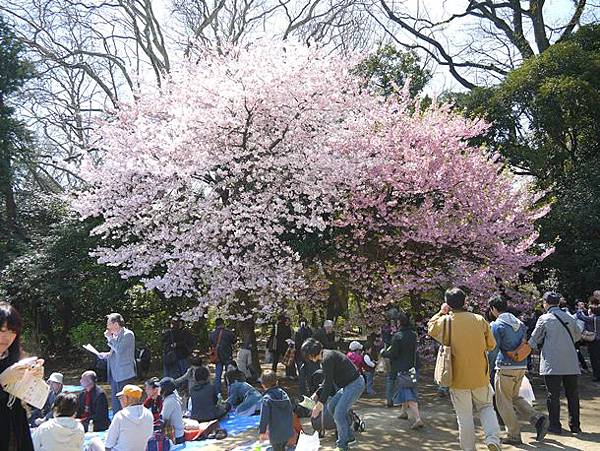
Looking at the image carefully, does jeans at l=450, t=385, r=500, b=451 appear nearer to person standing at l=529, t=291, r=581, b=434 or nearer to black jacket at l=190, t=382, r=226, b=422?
person standing at l=529, t=291, r=581, b=434

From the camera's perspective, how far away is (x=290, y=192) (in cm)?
1002

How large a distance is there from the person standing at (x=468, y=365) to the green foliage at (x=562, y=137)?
815 centimetres

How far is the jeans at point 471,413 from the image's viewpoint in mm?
5066

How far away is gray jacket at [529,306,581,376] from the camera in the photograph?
607 cm

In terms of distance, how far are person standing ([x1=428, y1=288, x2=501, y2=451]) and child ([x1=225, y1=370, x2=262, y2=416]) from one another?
3.73 meters

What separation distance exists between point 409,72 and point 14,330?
17.3m

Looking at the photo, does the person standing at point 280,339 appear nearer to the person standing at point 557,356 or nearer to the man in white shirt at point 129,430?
the person standing at point 557,356

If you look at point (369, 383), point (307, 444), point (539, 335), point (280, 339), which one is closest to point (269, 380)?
point (307, 444)

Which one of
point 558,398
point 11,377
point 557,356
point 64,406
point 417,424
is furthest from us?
point 417,424

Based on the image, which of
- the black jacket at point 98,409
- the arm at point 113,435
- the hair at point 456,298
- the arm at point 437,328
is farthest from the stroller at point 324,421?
the black jacket at point 98,409

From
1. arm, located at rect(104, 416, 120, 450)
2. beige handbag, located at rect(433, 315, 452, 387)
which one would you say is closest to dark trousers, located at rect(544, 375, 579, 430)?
beige handbag, located at rect(433, 315, 452, 387)

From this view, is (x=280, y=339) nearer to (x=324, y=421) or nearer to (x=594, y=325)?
(x=324, y=421)

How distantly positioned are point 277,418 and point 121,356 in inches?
101

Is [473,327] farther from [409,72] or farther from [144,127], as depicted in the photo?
[409,72]
